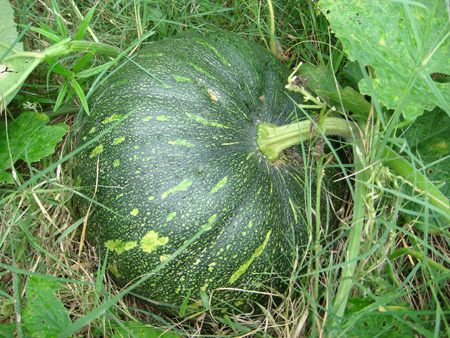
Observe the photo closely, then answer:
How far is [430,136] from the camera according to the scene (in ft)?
7.43

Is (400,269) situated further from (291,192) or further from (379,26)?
(379,26)

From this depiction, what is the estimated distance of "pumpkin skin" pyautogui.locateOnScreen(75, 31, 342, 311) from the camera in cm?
179

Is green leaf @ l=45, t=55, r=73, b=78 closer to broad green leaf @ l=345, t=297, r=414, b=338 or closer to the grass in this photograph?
the grass

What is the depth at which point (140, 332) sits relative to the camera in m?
1.89

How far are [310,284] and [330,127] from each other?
0.81 metres

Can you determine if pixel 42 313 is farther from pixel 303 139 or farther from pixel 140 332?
pixel 303 139

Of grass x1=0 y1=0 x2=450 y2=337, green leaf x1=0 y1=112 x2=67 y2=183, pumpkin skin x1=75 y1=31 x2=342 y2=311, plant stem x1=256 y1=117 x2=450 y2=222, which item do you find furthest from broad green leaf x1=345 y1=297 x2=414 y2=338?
green leaf x1=0 y1=112 x2=67 y2=183

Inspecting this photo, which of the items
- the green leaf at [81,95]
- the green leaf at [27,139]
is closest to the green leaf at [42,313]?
the green leaf at [27,139]

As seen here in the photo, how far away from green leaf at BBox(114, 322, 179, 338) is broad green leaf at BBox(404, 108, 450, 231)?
1468 millimetres

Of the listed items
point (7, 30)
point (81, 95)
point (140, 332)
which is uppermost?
point (7, 30)

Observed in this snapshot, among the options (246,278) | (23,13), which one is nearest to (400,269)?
(246,278)

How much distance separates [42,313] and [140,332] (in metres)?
0.45

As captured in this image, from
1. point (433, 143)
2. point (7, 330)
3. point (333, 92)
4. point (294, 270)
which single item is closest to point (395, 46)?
point (333, 92)

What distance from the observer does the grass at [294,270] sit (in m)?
1.77
